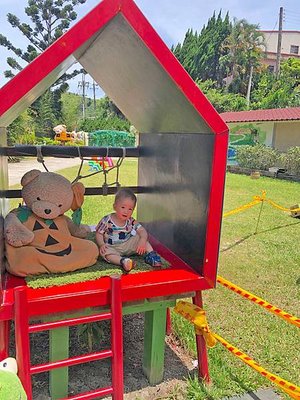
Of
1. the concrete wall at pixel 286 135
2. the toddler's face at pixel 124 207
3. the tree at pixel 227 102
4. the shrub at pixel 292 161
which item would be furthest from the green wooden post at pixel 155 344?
the tree at pixel 227 102

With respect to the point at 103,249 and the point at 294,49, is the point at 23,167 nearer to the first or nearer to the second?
the point at 103,249

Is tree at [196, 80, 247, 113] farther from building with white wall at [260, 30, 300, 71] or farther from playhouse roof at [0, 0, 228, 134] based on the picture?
playhouse roof at [0, 0, 228, 134]

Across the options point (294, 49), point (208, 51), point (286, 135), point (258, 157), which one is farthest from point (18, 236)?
point (294, 49)

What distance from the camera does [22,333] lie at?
2117 millimetres

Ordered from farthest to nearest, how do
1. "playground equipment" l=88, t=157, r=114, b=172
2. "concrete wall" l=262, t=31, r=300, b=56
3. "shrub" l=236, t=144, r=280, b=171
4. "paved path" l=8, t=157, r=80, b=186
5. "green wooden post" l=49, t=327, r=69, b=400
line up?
1. "concrete wall" l=262, t=31, r=300, b=56
2. "shrub" l=236, t=144, r=280, b=171
3. "paved path" l=8, t=157, r=80, b=186
4. "playground equipment" l=88, t=157, r=114, b=172
5. "green wooden post" l=49, t=327, r=69, b=400

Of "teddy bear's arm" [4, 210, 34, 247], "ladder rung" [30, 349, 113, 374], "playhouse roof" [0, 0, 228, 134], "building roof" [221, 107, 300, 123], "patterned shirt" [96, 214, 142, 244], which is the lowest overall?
"ladder rung" [30, 349, 113, 374]

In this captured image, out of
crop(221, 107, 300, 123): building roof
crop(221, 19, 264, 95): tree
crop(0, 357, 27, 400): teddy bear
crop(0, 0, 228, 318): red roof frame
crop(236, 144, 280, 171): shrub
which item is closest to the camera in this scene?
crop(0, 357, 27, 400): teddy bear

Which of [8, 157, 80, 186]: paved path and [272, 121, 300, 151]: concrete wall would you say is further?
[272, 121, 300, 151]: concrete wall

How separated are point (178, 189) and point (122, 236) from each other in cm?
55

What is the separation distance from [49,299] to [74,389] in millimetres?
915

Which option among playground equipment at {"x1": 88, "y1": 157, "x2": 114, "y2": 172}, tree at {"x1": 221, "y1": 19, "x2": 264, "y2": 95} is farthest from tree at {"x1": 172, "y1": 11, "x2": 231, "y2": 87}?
playground equipment at {"x1": 88, "y1": 157, "x2": 114, "y2": 172}

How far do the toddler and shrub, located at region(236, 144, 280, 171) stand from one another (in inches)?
646

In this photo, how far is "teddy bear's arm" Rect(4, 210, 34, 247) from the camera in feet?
8.15

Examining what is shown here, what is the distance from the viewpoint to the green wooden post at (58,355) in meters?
2.42
